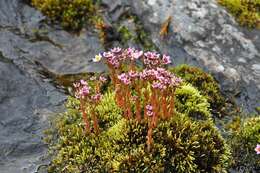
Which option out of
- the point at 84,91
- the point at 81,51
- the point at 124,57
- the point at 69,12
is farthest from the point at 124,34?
the point at 84,91

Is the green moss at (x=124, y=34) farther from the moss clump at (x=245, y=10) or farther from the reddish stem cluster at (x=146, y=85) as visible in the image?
the reddish stem cluster at (x=146, y=85)

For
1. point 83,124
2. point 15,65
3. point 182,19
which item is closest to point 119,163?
point 83,124

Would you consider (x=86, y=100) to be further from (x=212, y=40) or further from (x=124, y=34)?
(x=212, y=40)

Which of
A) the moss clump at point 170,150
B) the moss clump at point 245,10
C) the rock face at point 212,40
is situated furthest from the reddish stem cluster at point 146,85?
the moss clump at point 245,10

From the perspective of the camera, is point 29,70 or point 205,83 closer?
point 205,83

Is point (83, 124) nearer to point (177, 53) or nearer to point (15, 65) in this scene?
point (15, 65)

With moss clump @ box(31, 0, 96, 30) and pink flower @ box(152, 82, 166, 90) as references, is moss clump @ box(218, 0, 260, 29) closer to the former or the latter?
moss clump @ box(31, 0, 96, 30)

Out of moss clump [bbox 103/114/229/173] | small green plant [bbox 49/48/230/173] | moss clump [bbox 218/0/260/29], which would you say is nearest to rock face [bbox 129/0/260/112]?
moss clump [bbox 218/0/260/29]
